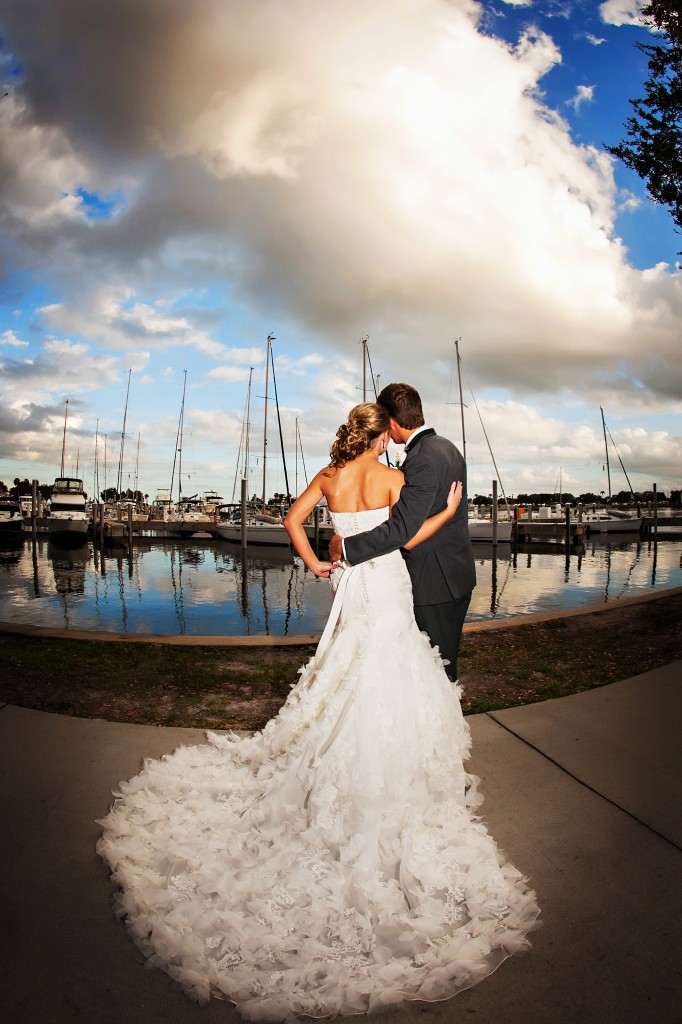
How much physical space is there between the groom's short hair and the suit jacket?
0.10 meters

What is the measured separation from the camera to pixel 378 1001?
202cm

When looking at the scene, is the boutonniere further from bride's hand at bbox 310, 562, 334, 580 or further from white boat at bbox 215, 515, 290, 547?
white boat at bbox 215, 515, 290, 547

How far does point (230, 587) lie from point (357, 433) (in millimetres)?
18557

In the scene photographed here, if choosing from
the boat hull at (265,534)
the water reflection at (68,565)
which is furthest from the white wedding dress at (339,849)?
the boat hull at (265,534)

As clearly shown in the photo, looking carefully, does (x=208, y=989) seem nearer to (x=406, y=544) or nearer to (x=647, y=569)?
(x=406, y=544)

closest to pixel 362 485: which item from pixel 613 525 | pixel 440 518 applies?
pixel 440 518

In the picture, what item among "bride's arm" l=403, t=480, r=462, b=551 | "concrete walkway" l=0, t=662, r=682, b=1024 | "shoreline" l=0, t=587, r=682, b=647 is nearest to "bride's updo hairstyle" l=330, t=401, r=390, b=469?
"bride's arm" l=403, t=480, r=462, b=551

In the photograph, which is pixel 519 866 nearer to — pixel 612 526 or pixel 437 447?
pixel 437 447

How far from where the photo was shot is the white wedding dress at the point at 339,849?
2.14 meters

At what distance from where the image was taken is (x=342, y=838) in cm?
263

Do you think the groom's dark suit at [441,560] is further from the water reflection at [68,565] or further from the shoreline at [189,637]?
the water reflection at [68,565]

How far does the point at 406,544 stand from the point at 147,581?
20824mm

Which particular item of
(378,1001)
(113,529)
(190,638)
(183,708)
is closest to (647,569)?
(190,638)

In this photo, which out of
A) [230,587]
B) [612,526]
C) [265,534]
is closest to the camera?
[230,587]
